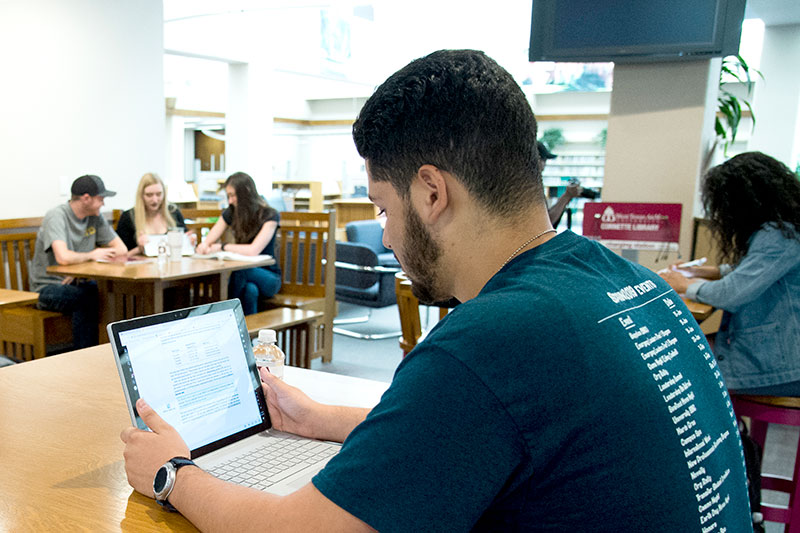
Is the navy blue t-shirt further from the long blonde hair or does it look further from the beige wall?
the beige wall

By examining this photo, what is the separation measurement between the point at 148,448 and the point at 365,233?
5.91 meters

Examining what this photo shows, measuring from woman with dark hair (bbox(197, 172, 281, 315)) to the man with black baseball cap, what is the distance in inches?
30.2

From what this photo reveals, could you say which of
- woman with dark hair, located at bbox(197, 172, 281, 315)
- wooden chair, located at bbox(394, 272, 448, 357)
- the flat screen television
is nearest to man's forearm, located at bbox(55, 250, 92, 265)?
woman with dark hair, located at bbox(197, 172, 281, 315)

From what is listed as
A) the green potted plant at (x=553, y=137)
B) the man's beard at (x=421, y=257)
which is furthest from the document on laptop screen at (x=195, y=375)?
the green potted plant at (x=553, y=137)

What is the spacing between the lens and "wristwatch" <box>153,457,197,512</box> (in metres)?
0.99

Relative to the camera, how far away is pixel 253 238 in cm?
489

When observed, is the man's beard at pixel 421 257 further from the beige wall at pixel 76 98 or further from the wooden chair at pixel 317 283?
the beige wall at pixel 76 98

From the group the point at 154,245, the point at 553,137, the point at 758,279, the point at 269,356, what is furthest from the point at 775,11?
the point at 553,137

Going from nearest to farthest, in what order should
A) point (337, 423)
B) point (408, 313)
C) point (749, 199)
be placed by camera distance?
point (337, 423)
point (749, 199)
point (408, 313)

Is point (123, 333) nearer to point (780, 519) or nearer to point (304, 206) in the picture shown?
point (780, 519)

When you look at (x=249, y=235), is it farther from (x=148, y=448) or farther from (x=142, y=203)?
(x=148, y=448)

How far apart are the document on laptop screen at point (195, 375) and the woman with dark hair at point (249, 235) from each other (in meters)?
3.53

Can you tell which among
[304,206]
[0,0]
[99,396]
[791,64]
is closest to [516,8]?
[791,64]

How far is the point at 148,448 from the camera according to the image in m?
1.05
